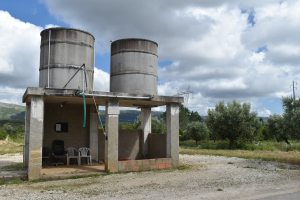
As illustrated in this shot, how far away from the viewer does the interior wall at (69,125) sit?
11.9m

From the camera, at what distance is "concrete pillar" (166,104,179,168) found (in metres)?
11.2

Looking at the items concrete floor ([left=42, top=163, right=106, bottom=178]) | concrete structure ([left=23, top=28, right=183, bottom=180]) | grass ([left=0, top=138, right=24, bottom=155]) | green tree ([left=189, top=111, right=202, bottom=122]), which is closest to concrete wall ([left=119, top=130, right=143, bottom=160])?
concrete structure ([left=23, top=28, right=183, bottom=180])

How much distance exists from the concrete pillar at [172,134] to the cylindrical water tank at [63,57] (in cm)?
379

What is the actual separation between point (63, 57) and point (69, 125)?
382cm

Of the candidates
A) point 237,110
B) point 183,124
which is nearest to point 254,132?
point 237,110

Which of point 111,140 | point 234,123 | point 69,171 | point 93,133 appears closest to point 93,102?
point 93,133

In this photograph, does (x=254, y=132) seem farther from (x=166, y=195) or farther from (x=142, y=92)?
(x=166, y=195)

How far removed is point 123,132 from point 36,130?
5.39 meters

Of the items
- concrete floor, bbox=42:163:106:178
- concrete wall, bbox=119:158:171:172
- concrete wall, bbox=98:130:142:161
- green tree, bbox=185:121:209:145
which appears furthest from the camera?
green tree, bbox=185:121:209:145

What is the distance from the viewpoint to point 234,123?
79.4ft

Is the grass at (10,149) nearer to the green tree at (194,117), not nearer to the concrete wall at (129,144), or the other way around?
the concrete wall at (129,144)

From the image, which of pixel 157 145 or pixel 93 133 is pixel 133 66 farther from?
pixel 157 145

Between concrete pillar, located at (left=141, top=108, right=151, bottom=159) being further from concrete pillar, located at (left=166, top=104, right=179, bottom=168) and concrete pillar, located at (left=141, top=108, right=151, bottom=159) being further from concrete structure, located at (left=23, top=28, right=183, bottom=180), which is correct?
concrete pillar, located at (left=166, top=104, right=179, bottom=168)

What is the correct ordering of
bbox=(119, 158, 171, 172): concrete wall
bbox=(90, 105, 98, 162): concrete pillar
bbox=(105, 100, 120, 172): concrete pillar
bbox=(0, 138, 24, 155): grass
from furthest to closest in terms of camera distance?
bbox=(0, 138, 24, 155): grass
bbox=(90, 105, 98, 162): concrete pillar
bbox=(119, 158, 171, 172): concrete wall
bbox=(105, 100, 120, 172): concrete pillar
